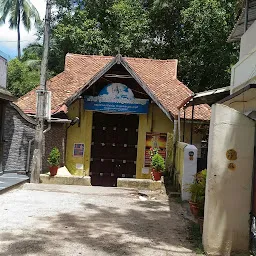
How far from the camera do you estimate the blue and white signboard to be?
50.6 ft

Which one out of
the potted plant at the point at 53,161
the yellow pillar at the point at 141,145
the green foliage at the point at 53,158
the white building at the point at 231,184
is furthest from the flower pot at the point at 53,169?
A: the white building at the point at 231,184

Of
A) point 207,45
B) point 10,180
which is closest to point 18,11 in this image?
point 207,45

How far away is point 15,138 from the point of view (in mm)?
13227

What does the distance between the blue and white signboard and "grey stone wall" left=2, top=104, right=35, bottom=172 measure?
286cm

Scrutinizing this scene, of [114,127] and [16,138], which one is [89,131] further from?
[16,138]

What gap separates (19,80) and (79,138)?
9.83m

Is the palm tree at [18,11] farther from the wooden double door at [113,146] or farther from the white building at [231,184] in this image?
the white building at [231,184]

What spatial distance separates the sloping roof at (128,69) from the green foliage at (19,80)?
622 cm

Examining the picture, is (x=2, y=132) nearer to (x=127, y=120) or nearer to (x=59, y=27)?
(x=127, y=120)

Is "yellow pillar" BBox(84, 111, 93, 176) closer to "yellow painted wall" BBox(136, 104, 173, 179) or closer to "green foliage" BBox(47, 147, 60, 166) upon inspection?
"yellow painted wall" BBox(136, 104, 173, 179)

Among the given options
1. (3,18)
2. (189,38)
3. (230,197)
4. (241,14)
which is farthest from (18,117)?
(3,18)

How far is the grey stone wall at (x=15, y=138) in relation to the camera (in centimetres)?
1300

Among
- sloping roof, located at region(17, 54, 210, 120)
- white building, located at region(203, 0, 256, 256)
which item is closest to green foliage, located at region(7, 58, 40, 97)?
sloping roof, located at region(17, 54, 210, 120)

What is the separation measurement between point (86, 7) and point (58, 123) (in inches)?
456
